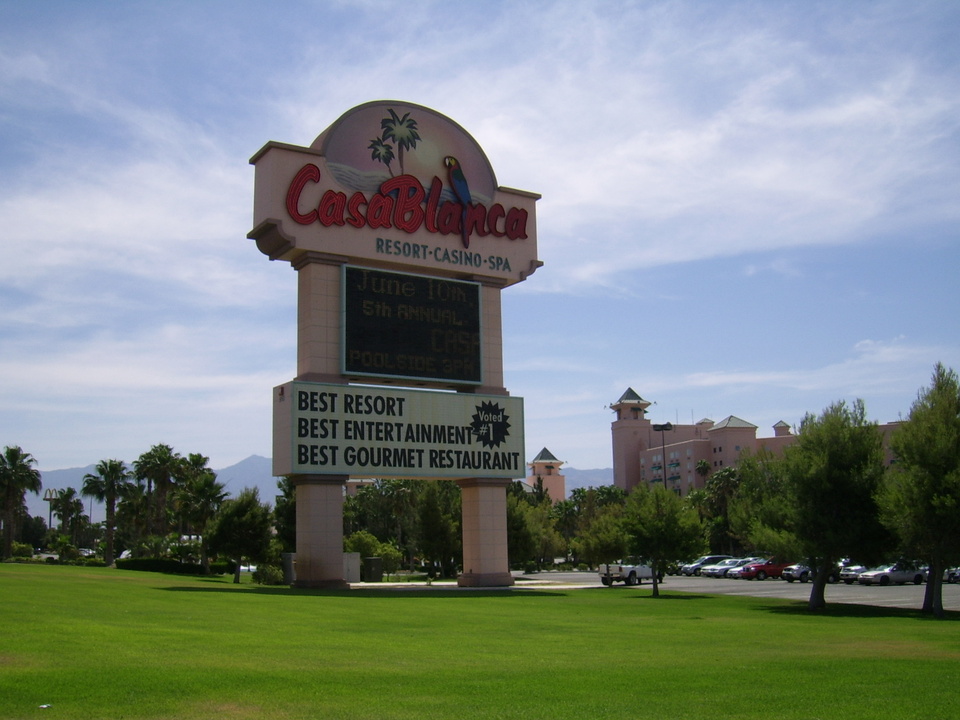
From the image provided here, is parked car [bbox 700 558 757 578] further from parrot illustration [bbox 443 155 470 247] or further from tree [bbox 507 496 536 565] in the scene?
parrot illustration [bbox 443 155 470 247]

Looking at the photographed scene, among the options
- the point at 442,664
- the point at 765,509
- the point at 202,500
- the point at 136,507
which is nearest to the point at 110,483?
the point at 136,507

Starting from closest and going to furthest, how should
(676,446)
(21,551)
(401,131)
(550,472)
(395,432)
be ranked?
(395,432) → (401,131) → (21,551) → (676,446) → (550,472)

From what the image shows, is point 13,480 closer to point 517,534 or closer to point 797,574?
point 517,534

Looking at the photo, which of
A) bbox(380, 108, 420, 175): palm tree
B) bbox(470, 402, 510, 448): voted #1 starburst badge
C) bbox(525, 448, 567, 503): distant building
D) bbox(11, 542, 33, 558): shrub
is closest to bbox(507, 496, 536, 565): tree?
bbox(470, 402, 510, 448): voted #1 starburst badge

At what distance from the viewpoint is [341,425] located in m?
41.0

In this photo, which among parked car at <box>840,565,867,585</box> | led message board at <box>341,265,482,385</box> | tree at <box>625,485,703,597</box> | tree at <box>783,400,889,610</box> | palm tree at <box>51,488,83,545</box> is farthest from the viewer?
palm tree at <box>51,488,83,545</box>

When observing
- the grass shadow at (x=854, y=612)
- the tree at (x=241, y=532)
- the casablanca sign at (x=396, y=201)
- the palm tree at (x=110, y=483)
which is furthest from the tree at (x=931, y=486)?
the palm tree at (x=110, y=483)

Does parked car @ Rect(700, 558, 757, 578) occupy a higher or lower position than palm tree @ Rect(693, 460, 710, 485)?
lower

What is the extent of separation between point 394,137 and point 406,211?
363 cm

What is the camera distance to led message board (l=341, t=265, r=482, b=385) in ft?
139

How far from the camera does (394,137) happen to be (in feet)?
147

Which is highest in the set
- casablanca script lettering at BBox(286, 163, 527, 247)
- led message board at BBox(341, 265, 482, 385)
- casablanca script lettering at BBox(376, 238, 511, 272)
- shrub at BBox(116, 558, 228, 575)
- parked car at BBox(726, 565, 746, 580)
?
casablanca script lettering at BBox(286, 163, 527, 247)

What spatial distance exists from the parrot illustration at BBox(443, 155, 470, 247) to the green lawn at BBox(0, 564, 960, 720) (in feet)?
77.6

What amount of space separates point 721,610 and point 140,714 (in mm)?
25139
